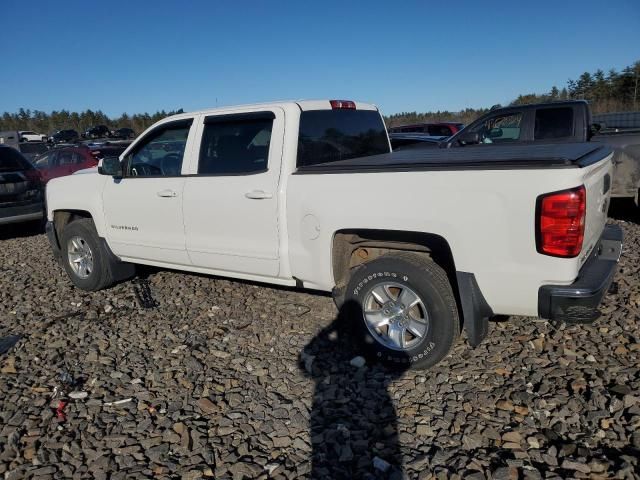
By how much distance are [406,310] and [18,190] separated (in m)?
8.00

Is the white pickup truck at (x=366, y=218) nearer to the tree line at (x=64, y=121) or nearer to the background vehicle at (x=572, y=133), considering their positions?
the background vehicle at (x=572, y=133)

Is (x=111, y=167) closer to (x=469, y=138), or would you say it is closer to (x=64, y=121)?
(x=469, y=138)

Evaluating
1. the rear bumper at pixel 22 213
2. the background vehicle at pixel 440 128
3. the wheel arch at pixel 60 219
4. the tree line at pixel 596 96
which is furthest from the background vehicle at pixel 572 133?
the tree line at pixel 596 96

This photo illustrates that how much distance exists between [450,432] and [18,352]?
11.6ft

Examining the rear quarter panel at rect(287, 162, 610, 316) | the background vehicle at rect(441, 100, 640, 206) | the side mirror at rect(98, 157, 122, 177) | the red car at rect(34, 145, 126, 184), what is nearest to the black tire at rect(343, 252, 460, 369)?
the rear quarter panel at rect(287, 162, 610, 316)

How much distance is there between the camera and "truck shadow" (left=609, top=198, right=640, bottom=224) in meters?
7.97

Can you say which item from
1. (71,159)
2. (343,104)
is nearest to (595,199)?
(343,104)

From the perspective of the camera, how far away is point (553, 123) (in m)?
7.14

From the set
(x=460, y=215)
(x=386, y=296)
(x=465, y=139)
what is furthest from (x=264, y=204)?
(x=465, y=139)

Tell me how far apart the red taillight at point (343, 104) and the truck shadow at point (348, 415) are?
73.6 inches

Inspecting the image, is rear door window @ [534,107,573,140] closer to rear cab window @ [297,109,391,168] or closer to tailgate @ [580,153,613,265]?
rear cab window @ [297,109,391,168]

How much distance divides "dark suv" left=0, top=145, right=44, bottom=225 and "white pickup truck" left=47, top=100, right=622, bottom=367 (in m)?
4.11

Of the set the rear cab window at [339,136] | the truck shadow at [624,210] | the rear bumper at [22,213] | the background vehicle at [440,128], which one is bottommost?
the truck shadow at [624,210]

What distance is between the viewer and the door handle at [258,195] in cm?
386
